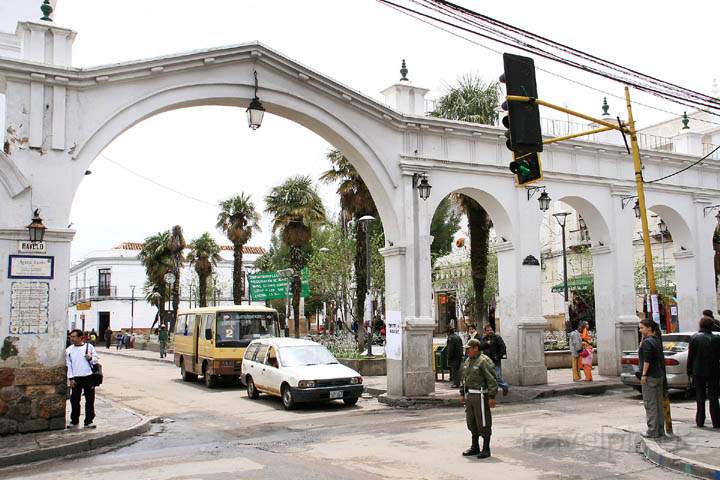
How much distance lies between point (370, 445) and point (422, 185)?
7687 mm

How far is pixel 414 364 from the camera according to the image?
1588 centimetres

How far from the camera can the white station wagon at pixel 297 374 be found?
585 inches

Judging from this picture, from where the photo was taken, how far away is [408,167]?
1658 cm

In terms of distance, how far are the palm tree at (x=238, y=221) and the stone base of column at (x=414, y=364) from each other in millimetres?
23649

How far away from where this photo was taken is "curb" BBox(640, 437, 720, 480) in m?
7.77

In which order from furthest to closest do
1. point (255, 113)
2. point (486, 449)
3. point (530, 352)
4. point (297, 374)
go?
point (530, 352) < point (297, 374) < point (255, 113) < point (486, 449)

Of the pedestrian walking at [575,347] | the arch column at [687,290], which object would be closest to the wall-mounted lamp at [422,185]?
the pedestrian walking at [575,347]

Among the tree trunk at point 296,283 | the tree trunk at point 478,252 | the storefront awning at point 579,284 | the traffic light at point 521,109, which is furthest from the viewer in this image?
the storefront awning at point 579,284

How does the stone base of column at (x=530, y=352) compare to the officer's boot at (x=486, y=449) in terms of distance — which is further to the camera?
the stone base of column at (x=530, y=352)

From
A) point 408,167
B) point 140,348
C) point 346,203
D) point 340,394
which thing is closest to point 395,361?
Result: point 340,394

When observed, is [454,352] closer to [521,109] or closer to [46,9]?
[521,109]

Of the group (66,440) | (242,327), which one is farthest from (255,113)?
(242,327)

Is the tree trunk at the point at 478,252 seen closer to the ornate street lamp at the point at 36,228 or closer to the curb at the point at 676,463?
the curb at the point at 676,463

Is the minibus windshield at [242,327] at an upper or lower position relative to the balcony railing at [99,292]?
lower
